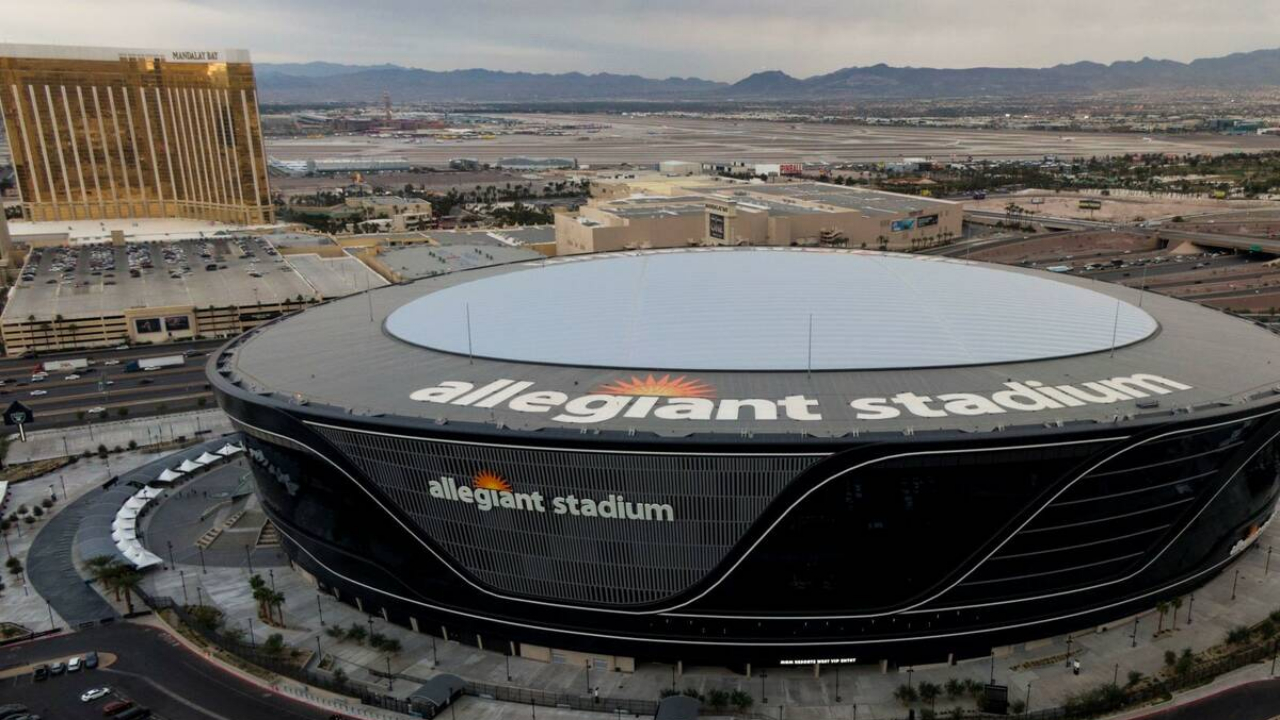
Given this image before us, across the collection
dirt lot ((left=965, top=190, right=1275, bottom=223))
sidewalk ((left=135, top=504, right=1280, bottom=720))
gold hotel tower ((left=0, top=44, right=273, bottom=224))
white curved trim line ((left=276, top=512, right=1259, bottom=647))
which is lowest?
sidewalk ((left=135, top=504, right=1280, bottom=720))

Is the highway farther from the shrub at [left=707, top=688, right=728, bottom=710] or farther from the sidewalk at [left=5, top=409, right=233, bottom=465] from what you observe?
the shrub at [left=707, top=688, right=728, bottom=710]

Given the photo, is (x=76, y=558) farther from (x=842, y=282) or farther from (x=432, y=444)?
(x=842, y=282)

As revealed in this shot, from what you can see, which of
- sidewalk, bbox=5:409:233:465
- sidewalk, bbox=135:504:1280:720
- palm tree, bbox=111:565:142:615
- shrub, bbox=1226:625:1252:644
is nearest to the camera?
sidewalk, bbox=135:504:1280:720

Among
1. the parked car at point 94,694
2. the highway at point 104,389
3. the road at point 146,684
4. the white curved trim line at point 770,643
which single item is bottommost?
the road at point 146,684

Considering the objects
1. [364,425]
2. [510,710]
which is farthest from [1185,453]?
[364,425]

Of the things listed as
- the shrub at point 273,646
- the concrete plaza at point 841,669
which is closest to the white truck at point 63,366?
the concrete plaza at point 841,669

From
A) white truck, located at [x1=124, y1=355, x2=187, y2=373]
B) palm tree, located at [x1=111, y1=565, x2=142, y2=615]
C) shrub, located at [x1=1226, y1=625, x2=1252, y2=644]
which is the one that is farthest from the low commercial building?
shrub, located at [x1=1226, y1=625, x2=1252, y2=644]

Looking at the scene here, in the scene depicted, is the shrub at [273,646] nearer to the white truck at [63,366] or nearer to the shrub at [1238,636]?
the shrub at [1238,636]
